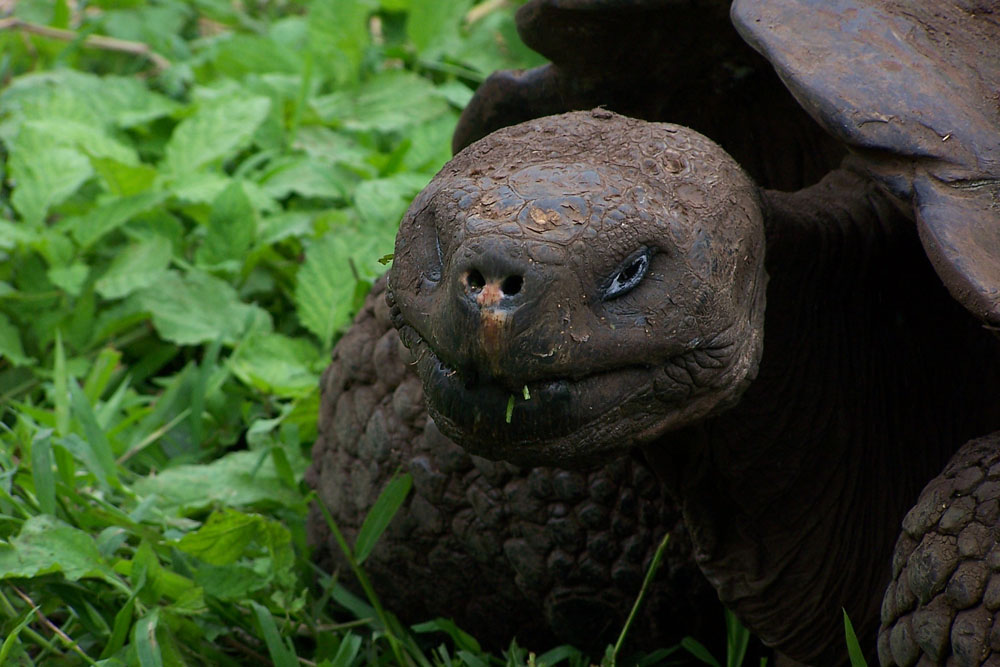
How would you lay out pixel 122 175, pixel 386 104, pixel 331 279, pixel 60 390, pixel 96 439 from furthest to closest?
pixel 386 104 → pixel 122 175 → pixel 331 279 → pixel 60 390 → pixel 96 439

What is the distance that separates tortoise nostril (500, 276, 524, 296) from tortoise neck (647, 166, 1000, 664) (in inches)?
21.1

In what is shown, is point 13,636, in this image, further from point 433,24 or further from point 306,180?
point 433,24

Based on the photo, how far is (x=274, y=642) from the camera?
6.39ft

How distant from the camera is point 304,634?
6.98 feet

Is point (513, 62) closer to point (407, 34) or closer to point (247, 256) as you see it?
point (407, 34)

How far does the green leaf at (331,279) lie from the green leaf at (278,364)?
55mm

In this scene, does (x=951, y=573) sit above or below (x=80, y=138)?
above

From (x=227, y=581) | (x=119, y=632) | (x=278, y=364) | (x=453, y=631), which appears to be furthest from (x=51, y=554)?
(x=278, y=364)

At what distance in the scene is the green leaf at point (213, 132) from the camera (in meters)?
3.36

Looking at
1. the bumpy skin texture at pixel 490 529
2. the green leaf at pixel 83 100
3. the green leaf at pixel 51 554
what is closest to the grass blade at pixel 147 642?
the green leaf at pixel 51 554

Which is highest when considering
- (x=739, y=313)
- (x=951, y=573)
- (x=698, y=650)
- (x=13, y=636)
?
(x=739, y=313)

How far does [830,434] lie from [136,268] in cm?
178

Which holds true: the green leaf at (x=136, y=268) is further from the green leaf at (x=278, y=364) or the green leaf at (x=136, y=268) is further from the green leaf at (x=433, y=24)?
the green leaf at (x=433, y=24)

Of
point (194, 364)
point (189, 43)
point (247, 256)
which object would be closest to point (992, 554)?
point (194, 364)
